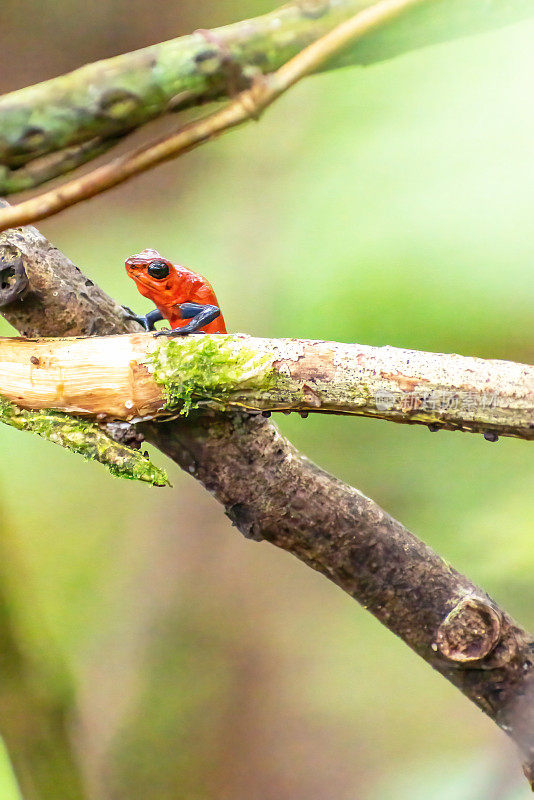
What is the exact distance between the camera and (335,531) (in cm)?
77

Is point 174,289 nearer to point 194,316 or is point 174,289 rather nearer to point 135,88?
point 194,316

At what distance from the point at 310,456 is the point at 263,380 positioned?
999 millimetres

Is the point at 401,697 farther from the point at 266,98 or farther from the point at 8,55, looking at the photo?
the point at 8,55

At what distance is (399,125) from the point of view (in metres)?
1.45

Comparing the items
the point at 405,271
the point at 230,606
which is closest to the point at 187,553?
the point at 230,606

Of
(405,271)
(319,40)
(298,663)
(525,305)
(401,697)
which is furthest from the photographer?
(298,663)

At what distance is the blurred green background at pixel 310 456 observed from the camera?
131 cm

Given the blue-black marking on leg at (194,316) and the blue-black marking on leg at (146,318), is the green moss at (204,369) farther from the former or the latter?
the blue-black marking on leg at (146,318)

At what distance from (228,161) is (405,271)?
69cm

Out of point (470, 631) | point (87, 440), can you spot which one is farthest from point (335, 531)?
point (87, 440)

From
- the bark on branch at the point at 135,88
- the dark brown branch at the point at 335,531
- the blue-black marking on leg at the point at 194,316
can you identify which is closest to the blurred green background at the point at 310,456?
the dark brown branch at the point at 335,531

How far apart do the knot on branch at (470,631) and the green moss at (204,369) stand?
1.10 ft

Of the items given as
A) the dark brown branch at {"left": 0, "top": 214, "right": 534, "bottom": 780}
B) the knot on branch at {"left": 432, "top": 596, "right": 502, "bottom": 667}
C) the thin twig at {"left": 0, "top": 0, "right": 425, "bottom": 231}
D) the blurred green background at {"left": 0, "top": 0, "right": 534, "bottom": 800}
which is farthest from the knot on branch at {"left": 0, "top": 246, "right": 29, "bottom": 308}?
the blurred green background at {"left": 0, "top": 0, "right": 534, "bottom": 800}

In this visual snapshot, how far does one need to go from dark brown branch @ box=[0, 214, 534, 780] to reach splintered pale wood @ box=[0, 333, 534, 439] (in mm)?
74
